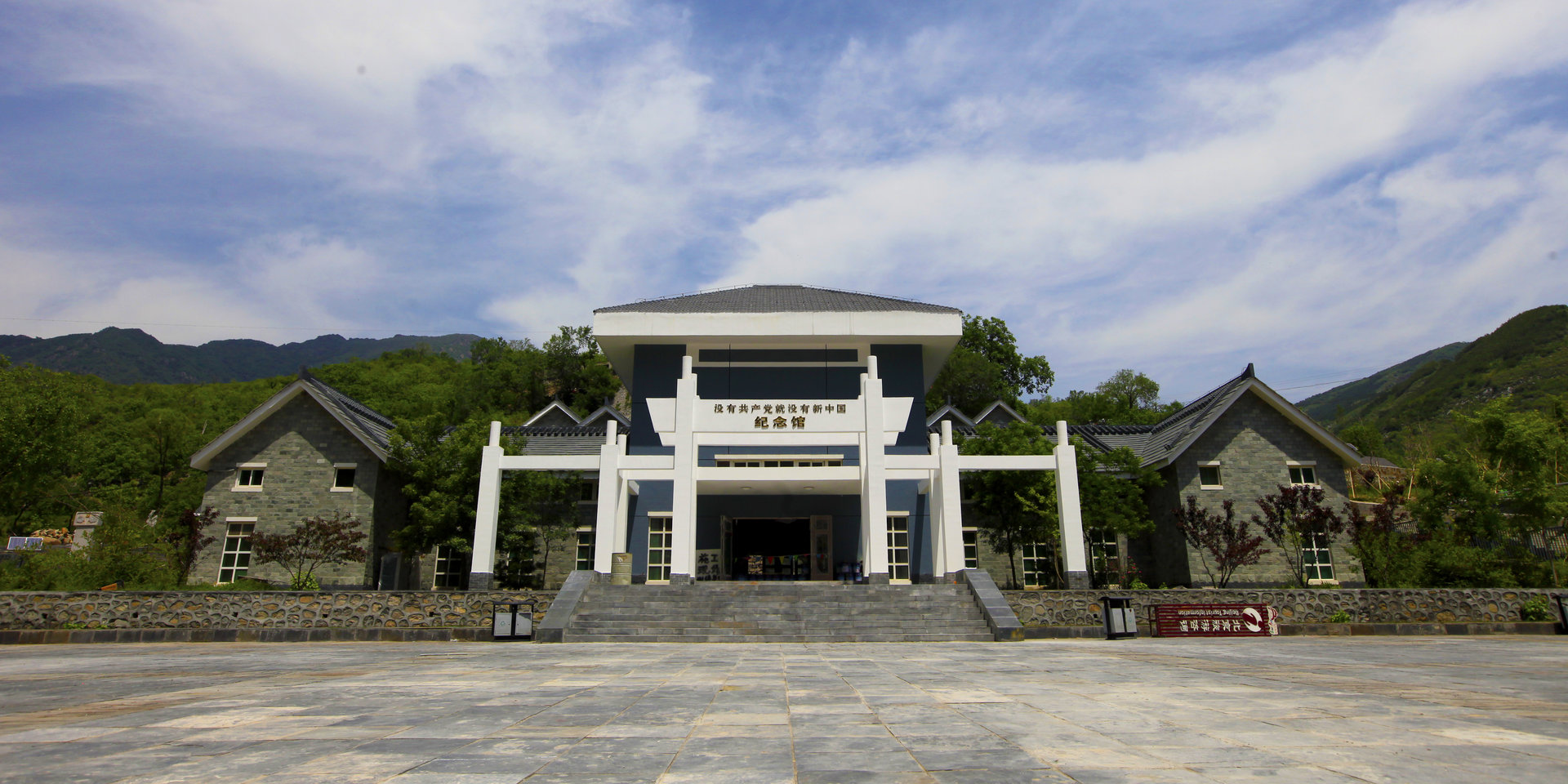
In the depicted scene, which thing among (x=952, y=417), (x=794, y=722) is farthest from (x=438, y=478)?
(x=794, y=722)

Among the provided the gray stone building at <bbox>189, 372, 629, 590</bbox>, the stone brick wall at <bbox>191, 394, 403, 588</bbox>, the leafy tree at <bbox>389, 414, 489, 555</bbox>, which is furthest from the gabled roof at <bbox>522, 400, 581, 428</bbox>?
the leafy tree at <bbox>389, 414, 489, 555</bbox>

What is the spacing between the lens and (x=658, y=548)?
2186 centimetres

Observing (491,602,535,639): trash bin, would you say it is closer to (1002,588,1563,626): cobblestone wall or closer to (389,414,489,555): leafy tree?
(389,414,489,555): leafy tree

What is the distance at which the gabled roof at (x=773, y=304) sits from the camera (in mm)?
22500

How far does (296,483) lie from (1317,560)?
97.6 ft

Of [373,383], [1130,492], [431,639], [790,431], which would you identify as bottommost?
[431,639]

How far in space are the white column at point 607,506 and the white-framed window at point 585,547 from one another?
4.63m

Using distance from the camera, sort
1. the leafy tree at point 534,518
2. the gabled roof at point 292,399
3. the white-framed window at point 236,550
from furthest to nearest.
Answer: the gabled roof at point 292,399
the white-framed window at point 236,550
the leafy tree at point 534,518

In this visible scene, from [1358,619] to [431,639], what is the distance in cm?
1915

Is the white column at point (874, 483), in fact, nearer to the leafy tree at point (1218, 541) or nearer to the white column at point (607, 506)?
the white column at point (607, 506)

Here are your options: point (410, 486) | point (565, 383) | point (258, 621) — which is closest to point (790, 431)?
point (410, 486)

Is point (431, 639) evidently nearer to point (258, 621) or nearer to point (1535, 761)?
point (258, 621)

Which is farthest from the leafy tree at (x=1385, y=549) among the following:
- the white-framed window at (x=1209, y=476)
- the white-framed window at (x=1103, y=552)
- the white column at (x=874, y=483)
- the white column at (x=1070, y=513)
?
the white column at (x=874, y=483)

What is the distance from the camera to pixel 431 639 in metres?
15.5
